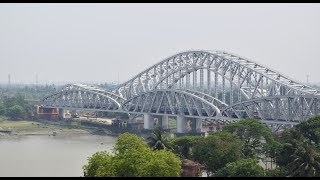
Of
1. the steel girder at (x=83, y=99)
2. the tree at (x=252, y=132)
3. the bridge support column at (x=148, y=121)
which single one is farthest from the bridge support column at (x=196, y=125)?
the tree at (x=252, y=132)

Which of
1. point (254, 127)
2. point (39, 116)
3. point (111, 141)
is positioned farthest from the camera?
point (39, 116)

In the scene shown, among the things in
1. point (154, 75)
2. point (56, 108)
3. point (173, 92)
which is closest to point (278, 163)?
point (173, 92)

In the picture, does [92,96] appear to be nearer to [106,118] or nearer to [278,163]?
[106,118]

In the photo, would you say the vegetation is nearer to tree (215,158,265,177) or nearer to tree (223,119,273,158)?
tree (223,119,273,158)

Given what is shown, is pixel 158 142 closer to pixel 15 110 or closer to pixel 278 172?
pixel 278 172

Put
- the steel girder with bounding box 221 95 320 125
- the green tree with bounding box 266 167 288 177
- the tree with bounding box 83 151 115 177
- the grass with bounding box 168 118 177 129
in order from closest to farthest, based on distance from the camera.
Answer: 1. the tree with bounding box 83 151 115 177
2. the green tree with bounding box 266 167 288 177
3. the steel girder with bounding box 221 95 320 125
4. the grass with bounding box 168 118 177 129

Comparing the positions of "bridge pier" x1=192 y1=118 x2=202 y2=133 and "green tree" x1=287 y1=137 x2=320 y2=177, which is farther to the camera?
"bridge pier" x1=192 y1=118 x2=202 y2=133

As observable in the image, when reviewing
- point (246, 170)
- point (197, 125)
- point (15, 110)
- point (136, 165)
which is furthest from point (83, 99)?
point (136, 165)

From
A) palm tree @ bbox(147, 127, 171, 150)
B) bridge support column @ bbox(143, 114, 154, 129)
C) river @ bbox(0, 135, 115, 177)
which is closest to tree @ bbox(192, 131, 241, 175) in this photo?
palm tree @ bbox(147, 127, 171, 150)
